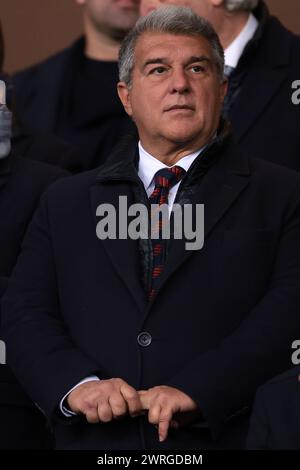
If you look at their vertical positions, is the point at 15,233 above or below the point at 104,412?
above

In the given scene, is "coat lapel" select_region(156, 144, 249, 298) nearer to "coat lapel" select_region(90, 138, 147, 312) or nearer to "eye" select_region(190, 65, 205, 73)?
"coat lapel" select_region(90, 138, 147, 312)

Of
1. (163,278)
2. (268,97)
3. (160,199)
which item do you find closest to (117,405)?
(163,278)

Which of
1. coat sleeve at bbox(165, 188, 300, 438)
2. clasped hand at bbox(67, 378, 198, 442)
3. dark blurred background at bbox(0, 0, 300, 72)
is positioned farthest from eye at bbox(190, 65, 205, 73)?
dark blurred background at bbox(0, 0, 300, 72)

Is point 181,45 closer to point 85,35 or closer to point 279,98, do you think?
point 279,98

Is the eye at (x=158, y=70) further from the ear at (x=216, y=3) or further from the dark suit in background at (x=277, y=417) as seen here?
the dark suit in background at (x=277, y=417)

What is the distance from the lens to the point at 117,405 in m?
3.37

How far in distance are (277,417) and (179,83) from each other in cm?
93

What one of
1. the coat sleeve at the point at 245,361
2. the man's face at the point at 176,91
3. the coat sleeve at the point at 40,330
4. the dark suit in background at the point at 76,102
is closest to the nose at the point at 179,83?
the man's face at the point at 176,91

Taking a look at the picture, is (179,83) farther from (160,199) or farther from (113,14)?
(113,14)

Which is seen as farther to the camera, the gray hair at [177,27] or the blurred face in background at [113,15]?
the blurred face in background at [113,15]

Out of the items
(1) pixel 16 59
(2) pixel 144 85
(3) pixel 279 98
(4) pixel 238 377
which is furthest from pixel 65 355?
(1) pixel 16 59

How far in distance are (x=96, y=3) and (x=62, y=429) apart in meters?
1.92

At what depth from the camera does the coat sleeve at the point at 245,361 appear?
3422 mm

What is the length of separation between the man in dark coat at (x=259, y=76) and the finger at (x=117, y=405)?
1059 mm
